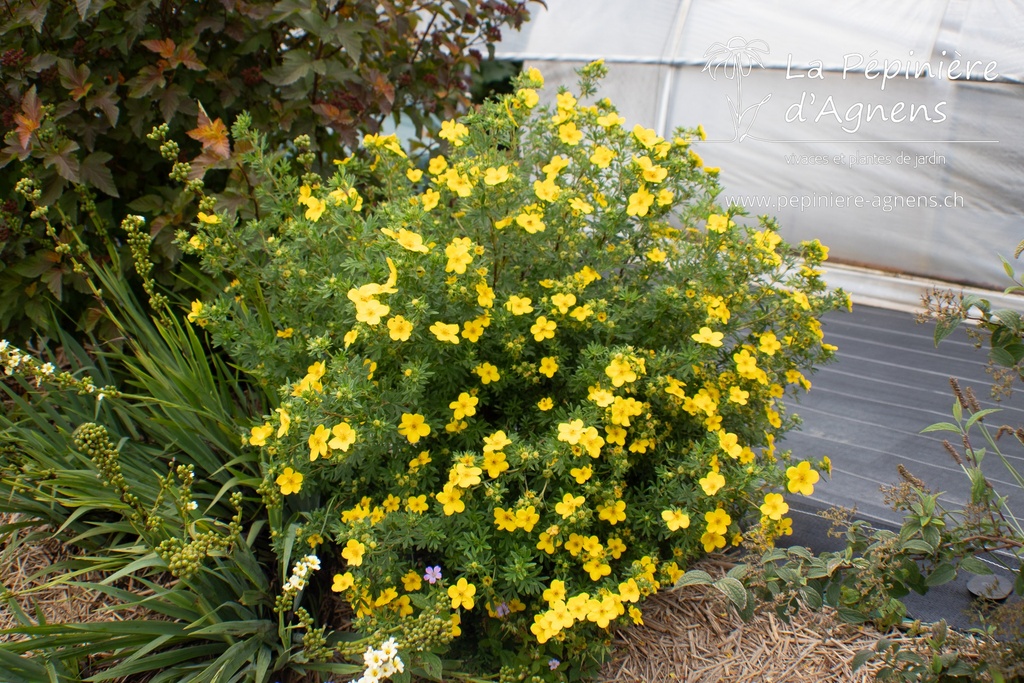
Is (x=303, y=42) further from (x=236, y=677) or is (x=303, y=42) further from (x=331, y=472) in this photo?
(x=236, y=677)

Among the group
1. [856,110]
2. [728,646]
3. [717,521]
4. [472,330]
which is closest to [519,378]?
[472,330]

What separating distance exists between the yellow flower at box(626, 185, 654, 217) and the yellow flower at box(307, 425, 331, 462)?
0.87 meters

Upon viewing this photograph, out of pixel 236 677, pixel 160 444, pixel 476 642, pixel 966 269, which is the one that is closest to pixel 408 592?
pixel 476 642

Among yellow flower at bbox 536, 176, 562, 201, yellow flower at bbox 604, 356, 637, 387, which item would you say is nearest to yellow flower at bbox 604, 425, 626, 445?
yellow flower at bbox 604, 356, 637, 387

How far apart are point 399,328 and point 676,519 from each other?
0.71 metres

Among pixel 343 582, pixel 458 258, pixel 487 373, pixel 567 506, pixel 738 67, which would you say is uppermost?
pixel 738 67

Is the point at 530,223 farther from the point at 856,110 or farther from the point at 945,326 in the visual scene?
the point at 856,110

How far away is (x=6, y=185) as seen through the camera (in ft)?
8.30

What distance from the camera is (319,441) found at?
160 cm

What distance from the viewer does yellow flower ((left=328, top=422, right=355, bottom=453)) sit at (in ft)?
5.11

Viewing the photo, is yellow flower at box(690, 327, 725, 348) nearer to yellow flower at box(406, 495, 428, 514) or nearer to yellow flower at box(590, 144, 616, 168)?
yellow flower at box(590, 144, 616, 168)

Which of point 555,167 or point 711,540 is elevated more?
point 555,167

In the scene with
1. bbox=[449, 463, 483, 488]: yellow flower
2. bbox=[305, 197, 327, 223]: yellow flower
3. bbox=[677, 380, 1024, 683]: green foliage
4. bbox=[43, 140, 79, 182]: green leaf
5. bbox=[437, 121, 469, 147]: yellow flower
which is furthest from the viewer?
bbox=[43, 140, 79, 182]: green leaf

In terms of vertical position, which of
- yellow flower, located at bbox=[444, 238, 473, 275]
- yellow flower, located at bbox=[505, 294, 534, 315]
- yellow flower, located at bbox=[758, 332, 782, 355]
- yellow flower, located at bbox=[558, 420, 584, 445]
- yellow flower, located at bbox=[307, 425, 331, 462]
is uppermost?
yellow flower, located at bbox=[444, 238, 473, 275]
